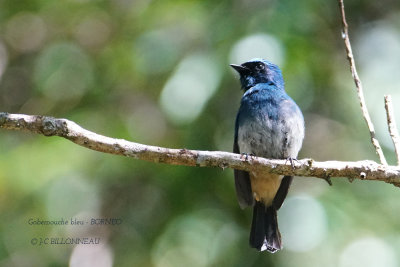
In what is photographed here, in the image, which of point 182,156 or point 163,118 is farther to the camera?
point 163,118

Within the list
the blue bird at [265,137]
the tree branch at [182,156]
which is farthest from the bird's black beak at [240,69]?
the tree branch at [182,156]

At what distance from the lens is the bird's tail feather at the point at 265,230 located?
5.57 meters

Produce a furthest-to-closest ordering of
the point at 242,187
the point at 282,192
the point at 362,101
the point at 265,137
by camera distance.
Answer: the point at 282,192 < the point at 242,187 < the point at 265,137 < the point at 362,101

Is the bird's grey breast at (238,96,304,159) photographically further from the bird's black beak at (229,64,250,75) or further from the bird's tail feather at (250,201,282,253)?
the bird's tail feather at (250,201,282,253)

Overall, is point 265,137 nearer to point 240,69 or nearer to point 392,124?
point 240,69

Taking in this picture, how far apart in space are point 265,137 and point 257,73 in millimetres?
971

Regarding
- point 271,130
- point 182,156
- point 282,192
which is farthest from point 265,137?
point 182,156

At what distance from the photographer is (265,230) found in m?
5.68

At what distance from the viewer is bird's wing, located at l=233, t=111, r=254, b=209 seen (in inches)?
220

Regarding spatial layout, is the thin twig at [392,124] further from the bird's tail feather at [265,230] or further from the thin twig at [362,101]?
the bird's tail feather at [265,230]

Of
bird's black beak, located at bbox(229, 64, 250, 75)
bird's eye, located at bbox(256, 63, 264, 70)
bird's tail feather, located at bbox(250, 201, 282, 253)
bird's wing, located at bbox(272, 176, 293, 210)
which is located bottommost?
bird's tail feather, located at bbox(250, 201, 282, 253)

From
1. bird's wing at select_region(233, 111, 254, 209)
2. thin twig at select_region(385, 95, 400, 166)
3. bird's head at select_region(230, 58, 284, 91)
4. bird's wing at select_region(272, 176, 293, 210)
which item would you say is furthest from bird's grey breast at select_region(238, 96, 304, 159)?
thin twig at select_region(385, 95, 400, 166)

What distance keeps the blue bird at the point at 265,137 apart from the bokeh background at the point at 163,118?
0.18 meters

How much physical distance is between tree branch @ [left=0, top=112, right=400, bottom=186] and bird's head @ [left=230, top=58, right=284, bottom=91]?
1904 mm
